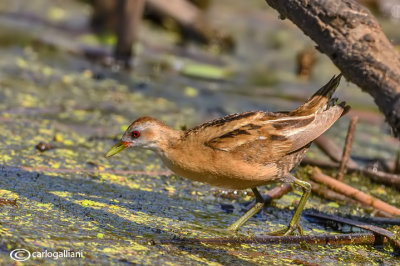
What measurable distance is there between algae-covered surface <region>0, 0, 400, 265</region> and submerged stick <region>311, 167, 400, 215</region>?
0.33 ft

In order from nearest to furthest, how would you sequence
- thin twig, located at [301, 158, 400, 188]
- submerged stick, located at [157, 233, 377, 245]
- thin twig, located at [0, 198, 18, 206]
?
submerged stick, located at [157, 233, 377, 245] → thin twig, located at [0, 198, 18, 206] → thin twig, located at [301, 158, 400, 188]

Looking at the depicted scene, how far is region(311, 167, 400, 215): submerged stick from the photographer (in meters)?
5.27

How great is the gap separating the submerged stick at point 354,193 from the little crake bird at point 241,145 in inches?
26.5

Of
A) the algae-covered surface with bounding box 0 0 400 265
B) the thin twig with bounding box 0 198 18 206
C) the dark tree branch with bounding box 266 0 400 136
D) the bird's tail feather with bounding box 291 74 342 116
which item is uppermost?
the dark tree branch with bounding box 266 0 400 136

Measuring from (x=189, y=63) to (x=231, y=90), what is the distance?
3.83 ft

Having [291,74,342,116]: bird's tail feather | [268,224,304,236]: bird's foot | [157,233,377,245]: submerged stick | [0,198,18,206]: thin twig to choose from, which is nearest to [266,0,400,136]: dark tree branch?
[291,74,342,116]: bird's tail feather

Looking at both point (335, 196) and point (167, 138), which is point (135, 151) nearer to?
point (167, 138)

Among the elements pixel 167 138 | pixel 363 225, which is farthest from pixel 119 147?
pixel 363 225

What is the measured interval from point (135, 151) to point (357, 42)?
234 centimetres

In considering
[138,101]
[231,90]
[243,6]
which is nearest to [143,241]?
[138,101]

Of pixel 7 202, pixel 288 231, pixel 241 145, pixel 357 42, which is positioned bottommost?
pixel 7 202

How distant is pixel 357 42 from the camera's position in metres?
4.68

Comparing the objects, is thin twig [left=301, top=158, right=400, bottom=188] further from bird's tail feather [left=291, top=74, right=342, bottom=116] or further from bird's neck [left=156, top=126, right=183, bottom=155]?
bird's neck [left=156, top=126, right=183, bottom=155]

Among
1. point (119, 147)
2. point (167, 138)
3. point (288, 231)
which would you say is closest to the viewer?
point (288, 231)
